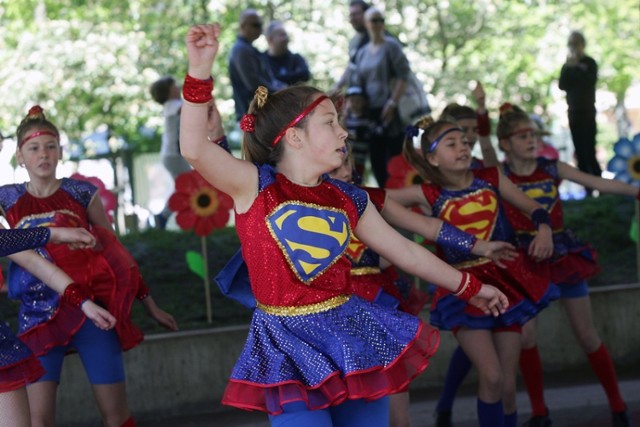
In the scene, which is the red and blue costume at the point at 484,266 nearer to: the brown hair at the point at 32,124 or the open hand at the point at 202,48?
the brown hair at the point at 32,124

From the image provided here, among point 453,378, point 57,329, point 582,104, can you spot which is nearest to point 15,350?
point 57,329

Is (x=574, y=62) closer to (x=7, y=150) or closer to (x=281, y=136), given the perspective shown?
(x=7, y=150)

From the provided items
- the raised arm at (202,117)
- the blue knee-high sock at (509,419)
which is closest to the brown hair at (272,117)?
the raised arm at (202,117)

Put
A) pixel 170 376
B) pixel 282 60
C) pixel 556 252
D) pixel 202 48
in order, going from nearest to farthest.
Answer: pixel 202 48
pixel 556 252
pixel 170 376
pixel 282 60

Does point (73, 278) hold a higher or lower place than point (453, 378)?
higher

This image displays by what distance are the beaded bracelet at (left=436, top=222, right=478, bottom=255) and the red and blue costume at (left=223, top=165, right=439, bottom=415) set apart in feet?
3.81

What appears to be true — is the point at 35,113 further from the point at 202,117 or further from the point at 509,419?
the point at 509,419

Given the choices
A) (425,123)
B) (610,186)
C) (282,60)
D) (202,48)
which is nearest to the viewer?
(202,48)

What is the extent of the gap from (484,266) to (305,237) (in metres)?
2.18

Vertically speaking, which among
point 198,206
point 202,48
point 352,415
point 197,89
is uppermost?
point 202,48

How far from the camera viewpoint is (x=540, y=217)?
5.95 m

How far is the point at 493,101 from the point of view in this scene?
20594mm

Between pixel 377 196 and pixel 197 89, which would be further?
pixel 377 196

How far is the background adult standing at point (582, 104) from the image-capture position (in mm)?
11672
